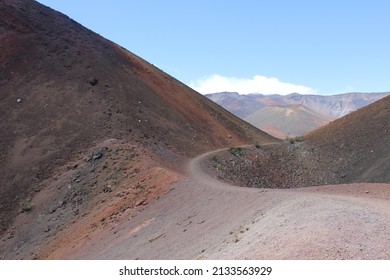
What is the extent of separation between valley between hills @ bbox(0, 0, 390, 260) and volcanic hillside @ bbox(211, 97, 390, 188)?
17 cm

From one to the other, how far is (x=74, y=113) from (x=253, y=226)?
2610 cm

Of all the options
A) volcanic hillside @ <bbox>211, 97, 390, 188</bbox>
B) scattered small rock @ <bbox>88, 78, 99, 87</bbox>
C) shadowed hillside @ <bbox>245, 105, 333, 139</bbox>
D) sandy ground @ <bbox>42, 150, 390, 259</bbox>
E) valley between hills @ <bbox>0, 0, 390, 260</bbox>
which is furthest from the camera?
shadowed hillside @ <bbox>245, 105, 333, 139</bbox>

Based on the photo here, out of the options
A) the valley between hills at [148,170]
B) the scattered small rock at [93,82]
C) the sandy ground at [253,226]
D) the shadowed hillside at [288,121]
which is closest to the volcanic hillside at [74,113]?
the scattered small rock at [93,82]

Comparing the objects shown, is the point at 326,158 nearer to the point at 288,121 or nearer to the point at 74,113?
the point at 74,113

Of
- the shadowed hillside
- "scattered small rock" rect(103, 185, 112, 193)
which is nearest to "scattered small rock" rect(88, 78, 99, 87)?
"scattered small rock" rect(103, 185, 112, 193)

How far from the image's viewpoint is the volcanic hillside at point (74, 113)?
29656 millimetres

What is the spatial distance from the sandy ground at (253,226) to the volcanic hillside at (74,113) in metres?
6.60

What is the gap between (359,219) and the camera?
1266 centimetres

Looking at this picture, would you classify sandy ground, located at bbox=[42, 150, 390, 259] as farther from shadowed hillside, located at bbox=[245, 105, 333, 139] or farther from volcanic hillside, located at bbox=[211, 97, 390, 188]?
shadowed hillside, located at bbox=[245, 105, 333, 139]

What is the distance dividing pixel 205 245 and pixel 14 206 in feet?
60.3

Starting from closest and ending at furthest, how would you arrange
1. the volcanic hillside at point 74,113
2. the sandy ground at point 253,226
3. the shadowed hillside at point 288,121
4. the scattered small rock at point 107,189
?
the sandy ground at point 253,226
the scattered small rock at point 107,189
the volcanic hillside at point 74,113
the shadowed hillside at point 288,121

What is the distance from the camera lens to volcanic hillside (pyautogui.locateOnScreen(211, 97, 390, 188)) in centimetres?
3591

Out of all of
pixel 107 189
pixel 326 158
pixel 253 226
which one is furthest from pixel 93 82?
Result: pixel 253 226

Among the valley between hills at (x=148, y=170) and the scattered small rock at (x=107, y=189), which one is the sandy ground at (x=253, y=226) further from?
the scattered small rock at (x=107, y=189)
